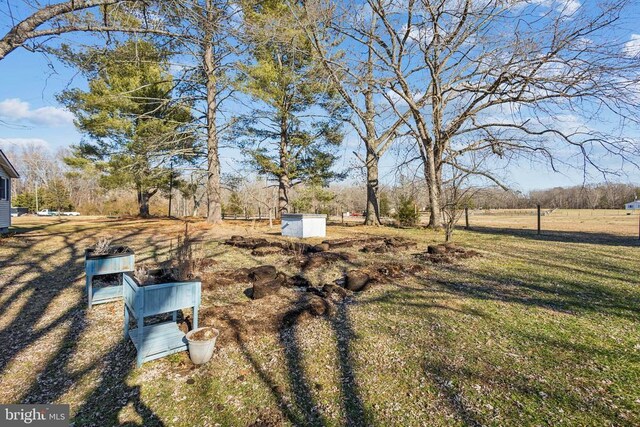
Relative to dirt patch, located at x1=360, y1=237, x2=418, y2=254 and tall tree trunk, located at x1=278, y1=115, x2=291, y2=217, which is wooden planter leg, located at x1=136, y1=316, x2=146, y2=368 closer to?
dirt patch, located at x1=360, y1=237, x2=418, y2=254

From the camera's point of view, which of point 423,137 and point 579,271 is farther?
point 423,137

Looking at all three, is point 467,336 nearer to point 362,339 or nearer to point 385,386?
point 362,339

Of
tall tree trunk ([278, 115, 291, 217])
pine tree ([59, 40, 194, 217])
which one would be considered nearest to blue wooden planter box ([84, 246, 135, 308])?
pine tree ([59, 40, 194, 217])

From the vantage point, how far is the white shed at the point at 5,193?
11.8 m

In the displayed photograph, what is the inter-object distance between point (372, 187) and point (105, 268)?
13.2 metres

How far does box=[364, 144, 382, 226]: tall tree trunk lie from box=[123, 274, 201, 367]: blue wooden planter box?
13553 mm

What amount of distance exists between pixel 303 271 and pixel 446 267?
9.34 feet

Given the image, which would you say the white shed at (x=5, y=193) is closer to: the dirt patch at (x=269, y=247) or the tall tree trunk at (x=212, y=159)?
the tall tree trunk at (x=212, y=159)

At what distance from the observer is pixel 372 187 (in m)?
15.9

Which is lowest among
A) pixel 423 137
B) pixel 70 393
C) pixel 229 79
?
pixel 70 393

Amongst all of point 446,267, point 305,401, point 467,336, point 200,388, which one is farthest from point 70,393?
point 446,267

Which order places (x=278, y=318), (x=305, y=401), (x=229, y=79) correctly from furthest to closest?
(x=229, y=79), (x=278, y=318), (x=305, y=401)

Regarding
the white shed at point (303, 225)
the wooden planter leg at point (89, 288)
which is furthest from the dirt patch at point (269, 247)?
the wooden planter leg at point (89, 288)

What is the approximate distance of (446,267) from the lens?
6.11m
